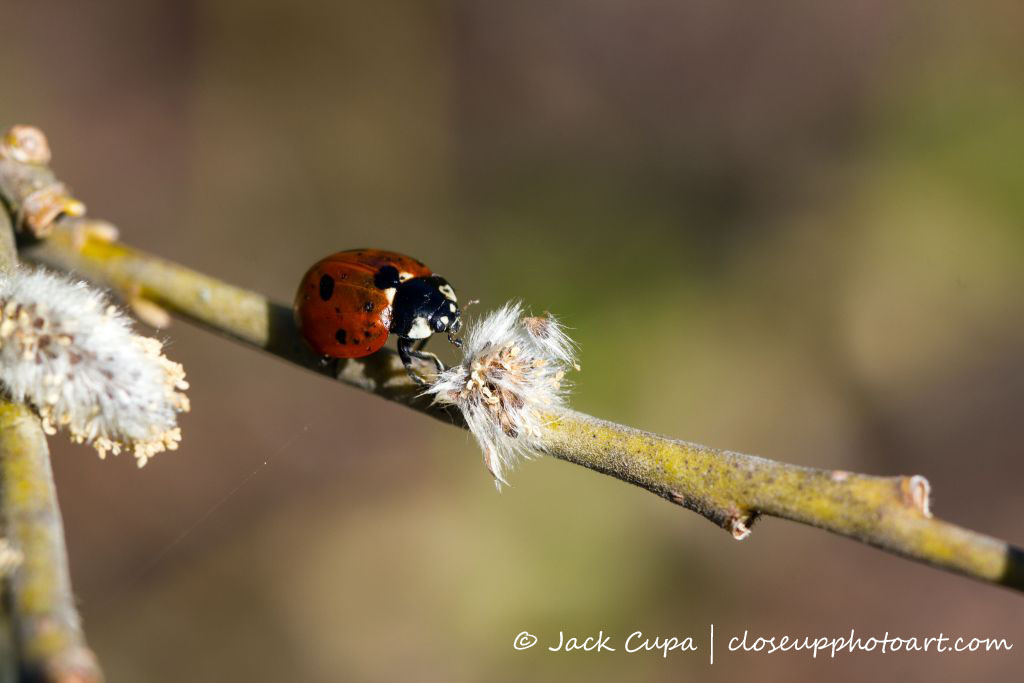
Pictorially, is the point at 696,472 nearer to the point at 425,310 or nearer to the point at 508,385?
the point at 508,385

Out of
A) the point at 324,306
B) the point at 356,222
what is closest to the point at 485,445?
the point at 324,306

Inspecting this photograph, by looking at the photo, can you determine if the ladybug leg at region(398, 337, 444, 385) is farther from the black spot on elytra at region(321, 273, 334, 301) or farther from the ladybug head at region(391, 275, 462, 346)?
the black spot on elytra at region(321, 273, 334, 301)

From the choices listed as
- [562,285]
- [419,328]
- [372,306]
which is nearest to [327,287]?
[372,306]

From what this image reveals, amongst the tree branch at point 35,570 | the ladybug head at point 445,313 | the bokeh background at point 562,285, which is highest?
the bokeh background at point 562,285

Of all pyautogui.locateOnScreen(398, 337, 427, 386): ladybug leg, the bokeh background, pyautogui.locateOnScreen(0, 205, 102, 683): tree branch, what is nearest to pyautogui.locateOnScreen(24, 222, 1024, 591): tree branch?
pyautogui.locateOnScreen(398, 337, 427, 386): ladybug leg

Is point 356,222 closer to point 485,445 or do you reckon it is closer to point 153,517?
point 153,517

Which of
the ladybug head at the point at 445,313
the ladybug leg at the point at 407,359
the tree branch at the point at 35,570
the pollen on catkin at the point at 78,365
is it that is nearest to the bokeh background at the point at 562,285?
the ladybug head at the point at 445,313

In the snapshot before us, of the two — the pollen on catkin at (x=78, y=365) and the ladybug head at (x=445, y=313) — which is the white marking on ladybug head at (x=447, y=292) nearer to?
the ladybug head at (x=445, y=313)
